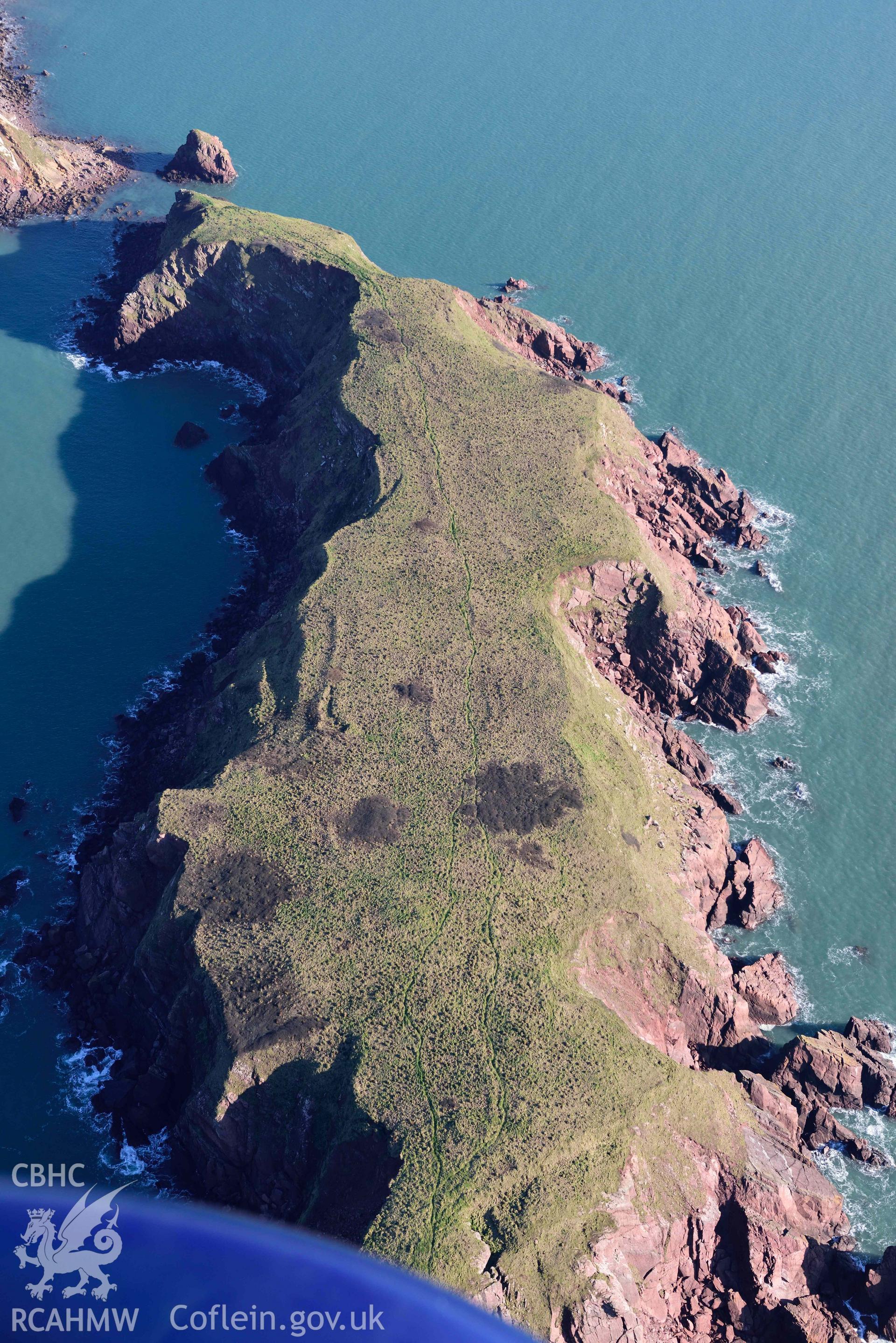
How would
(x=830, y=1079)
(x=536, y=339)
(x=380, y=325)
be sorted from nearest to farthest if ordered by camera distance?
(x=830, y=1079) → (x=380, y=325) → (x=536, y=339)

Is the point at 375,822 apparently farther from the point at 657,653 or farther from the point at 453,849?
the point at 657,653

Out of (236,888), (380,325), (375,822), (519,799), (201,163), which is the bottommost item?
(236,888)

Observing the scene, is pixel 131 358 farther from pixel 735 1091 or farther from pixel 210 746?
pixel 735 1091

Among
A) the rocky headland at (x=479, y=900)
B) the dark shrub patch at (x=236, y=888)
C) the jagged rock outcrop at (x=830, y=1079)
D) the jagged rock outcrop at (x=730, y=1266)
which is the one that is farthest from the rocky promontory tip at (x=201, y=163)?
the jagged rock outcrop at (x=730, y=1266)

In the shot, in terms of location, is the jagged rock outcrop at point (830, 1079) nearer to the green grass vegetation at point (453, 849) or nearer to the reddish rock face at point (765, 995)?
the reddish rock face at point (765, 995)

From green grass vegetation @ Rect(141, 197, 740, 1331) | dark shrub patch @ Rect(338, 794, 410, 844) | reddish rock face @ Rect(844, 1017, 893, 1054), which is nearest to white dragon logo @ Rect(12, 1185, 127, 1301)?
green grass vegetation @ Rect(141, 197, 740, 1331)

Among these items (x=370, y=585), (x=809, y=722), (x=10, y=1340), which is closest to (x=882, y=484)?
(x=809, y=722)

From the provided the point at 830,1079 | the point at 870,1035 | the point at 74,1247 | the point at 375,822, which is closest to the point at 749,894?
the point at 870,1035
